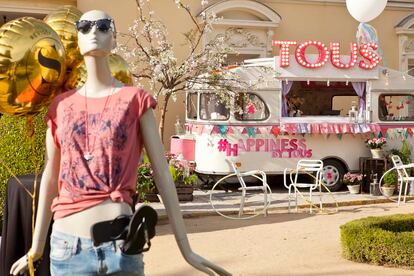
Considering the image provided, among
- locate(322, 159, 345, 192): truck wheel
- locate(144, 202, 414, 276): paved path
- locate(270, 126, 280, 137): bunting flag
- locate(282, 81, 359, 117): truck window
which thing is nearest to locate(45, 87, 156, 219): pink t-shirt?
locate(144, 202, 414, 276): paved path

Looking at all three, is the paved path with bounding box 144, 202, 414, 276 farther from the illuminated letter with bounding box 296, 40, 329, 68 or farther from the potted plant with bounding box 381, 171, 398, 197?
the illuminated letter with bounding box 296, 40, 329, 68

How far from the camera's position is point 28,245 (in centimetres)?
390

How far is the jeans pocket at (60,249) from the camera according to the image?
A: 2.29 metres

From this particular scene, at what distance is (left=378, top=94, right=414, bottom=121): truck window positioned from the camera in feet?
41.5

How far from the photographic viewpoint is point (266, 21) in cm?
1641

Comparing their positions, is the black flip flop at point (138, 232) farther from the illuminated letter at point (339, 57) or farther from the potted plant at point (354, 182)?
the illuminated letter at point (339, 57)

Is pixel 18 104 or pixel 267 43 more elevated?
pixel 267 43

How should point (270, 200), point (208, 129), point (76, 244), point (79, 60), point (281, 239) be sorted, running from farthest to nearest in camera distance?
point (208, 129) → point (270, 200) → point (281, 239) → point (79, 60) → point (76, 244)

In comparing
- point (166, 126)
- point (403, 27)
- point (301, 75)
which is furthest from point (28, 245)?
point (403, 27)

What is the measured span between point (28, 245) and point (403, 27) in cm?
1609

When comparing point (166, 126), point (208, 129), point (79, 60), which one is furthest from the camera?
point (166, 126)

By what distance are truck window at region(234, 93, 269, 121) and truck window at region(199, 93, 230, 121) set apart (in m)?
0.25

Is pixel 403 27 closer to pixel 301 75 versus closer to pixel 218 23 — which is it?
pixel 218 23

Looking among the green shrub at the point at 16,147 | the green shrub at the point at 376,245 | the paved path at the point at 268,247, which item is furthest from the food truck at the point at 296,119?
the green shrub at the point at 16,147
